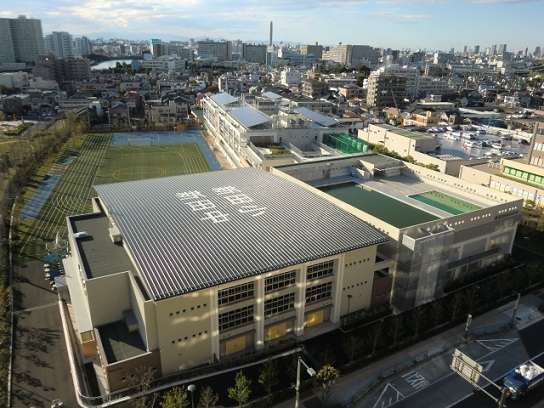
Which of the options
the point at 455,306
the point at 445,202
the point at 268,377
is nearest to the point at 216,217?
the point at 268,377

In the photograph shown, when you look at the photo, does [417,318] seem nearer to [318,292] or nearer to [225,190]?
[318,292]

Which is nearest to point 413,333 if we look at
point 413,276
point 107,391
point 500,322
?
point 413,276

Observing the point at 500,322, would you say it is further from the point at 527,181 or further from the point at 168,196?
the point at 527,181

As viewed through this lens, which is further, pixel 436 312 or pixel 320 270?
pixel 436 312

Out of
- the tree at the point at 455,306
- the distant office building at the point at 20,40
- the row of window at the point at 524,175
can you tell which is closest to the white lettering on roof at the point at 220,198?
the tree at the point at 455,306

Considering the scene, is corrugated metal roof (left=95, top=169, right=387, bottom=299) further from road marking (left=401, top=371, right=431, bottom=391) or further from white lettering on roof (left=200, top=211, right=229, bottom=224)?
road marking (left=401, top=371, right=431, bottom=391)

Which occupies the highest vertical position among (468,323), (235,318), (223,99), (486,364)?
(223,99)
